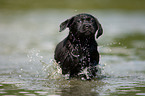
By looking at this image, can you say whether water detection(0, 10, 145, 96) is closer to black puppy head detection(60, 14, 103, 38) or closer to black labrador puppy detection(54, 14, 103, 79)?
black labrador puppy detection(54, 14, 103, 79)

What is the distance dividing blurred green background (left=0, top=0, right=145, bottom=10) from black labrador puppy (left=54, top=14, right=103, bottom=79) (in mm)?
27554

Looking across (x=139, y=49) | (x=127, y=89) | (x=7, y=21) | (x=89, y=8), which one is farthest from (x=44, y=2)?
(x=127, y=89)

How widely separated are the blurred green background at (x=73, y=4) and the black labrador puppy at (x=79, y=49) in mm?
27554

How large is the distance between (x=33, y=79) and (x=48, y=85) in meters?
0.89

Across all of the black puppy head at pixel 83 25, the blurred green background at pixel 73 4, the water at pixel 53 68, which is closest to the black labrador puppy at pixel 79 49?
the black puppy head at pixel 83 25

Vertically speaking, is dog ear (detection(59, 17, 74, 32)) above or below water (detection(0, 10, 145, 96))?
above

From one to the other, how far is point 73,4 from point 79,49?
3028 cm

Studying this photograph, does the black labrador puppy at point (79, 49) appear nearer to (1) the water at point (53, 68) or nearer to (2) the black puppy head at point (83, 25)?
(2) the black puppy head at point (83, 25)

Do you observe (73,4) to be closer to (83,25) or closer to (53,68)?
(53,68)

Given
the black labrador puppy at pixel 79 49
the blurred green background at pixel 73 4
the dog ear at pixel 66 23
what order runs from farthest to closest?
the blurred green background at pixel 73 4
the dog ear at pixel 66 23
the black labrador puppy at pixel 79 49

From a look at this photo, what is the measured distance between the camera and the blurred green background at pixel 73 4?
36750 mm

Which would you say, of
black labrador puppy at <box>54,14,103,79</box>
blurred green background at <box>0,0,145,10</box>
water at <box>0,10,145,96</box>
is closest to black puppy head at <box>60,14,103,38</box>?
black labrador puppy at <box>54,14,103,79</box>

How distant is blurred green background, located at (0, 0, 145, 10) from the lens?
3675 centimetres

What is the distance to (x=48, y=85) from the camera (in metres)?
8.09
